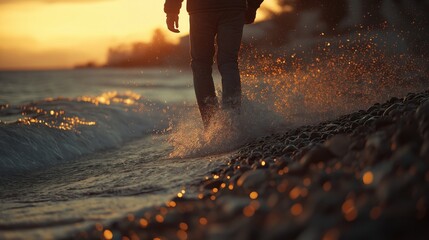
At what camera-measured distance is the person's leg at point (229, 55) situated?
15.1 ft

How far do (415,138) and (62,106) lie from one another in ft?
29.2

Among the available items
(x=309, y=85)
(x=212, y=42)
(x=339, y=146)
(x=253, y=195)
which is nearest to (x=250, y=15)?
(x=212, y=42)

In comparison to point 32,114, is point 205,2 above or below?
above

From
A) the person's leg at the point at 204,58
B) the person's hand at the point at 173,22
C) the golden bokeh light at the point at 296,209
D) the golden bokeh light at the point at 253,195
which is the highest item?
the person's hand at the point at 173,22

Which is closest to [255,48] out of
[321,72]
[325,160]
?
[321,72]

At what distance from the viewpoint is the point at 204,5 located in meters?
4.56

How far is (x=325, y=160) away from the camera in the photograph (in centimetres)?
228

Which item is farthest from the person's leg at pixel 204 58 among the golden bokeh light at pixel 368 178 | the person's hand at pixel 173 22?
the golden bokeh light at pixel 368 178

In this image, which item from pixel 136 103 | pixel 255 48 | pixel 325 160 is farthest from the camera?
pixel 136 103

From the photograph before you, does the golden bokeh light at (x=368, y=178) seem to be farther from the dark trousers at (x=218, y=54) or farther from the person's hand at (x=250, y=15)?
the person's hand at (x=250, y=15)

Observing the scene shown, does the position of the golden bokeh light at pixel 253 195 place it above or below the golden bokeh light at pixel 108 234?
above

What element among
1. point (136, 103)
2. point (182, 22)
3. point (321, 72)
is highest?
point (182, 22)

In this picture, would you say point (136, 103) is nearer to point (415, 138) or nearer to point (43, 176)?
point (43, 176)

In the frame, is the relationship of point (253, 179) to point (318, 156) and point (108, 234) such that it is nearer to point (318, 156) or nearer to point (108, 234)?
point (318, 156)
